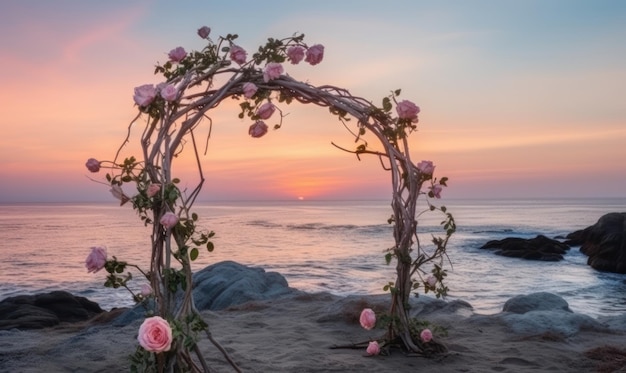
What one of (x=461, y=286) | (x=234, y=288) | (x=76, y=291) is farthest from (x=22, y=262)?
(x=461, y=286)

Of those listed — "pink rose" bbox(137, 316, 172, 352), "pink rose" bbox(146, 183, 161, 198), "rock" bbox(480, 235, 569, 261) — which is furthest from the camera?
"rock" bbox(480, 235, 569, 261)

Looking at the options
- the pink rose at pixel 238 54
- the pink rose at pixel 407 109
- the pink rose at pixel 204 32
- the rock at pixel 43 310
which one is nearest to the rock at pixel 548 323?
the pink rose at pixel 407 109

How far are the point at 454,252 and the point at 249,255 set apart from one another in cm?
1101

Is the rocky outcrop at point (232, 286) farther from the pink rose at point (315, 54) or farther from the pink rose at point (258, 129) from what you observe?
the pink rose at point (315, 54)

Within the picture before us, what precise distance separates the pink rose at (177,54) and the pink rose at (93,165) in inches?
48.7

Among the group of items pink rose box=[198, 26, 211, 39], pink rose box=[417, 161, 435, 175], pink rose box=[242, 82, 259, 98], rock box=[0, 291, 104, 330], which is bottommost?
rock box=[0, 291, 104, 330]

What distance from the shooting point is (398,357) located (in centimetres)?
600

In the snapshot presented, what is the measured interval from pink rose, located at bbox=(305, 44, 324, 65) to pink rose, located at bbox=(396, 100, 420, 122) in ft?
3.07

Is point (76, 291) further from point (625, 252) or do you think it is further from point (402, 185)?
point (625, 252)

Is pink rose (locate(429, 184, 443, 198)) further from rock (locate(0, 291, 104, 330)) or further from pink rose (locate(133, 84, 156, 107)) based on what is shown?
rock (locate(0, 291, 104, 330))

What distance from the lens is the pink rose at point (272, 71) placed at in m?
5.10

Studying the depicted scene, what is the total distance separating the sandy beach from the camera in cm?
577

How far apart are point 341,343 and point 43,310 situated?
7498mm

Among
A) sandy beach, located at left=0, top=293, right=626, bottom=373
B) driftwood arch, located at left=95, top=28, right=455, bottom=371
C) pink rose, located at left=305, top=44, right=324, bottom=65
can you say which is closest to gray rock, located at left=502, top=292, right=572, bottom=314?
sandy beach, located at left=0, top=293, right=626, bottom=373
